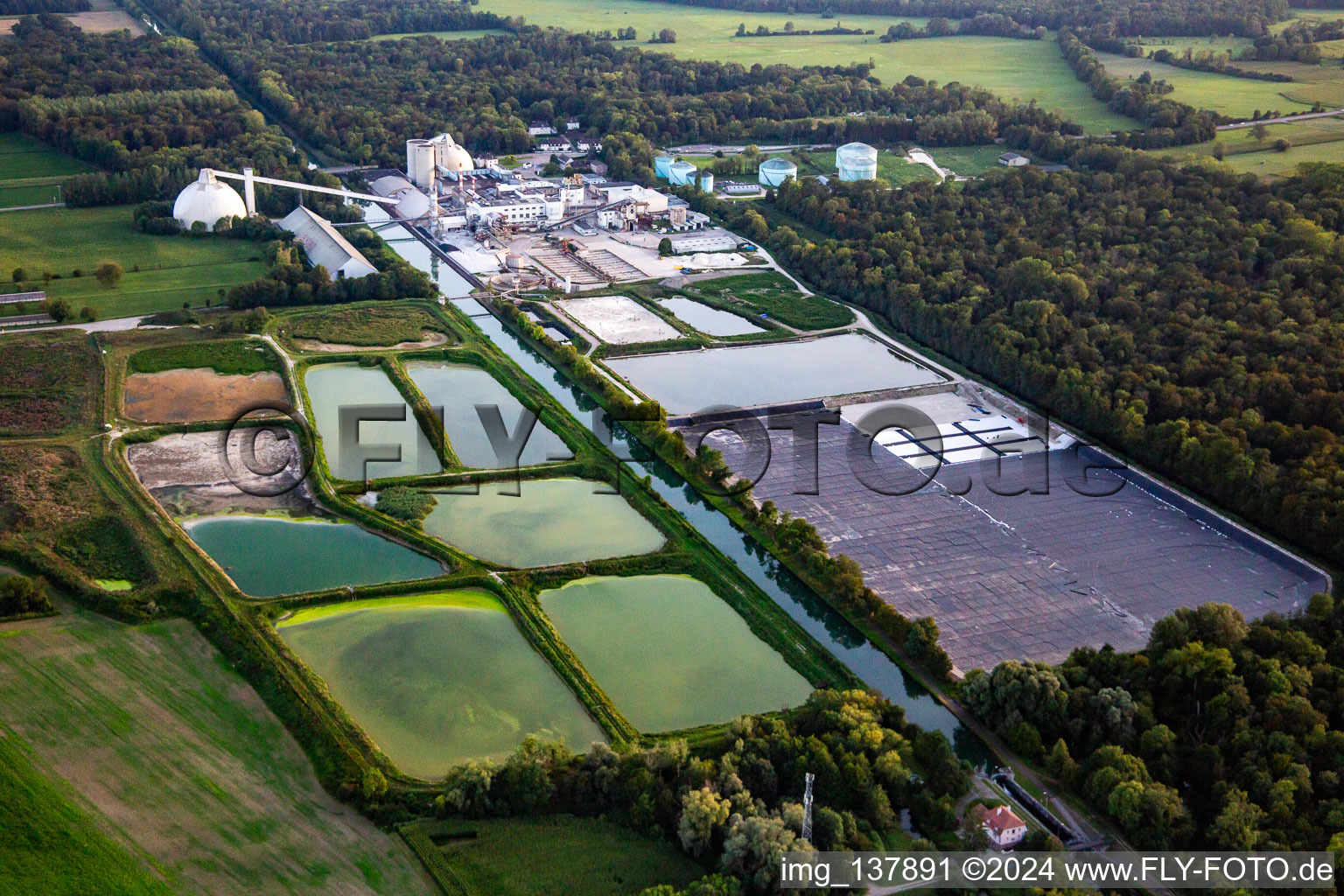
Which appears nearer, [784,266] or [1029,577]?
[1029,577]

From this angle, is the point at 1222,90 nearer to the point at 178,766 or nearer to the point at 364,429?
the point at 364,429

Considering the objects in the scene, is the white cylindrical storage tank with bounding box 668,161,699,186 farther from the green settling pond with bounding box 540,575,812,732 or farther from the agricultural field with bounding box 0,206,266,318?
the green settling pond with bounding box 540,575,812,732

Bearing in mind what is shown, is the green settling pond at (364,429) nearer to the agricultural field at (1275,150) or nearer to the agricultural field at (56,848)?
the agricultural field at (56,848)

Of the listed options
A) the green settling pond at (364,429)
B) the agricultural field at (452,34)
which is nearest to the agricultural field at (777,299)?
the green settling pond at (364,429)

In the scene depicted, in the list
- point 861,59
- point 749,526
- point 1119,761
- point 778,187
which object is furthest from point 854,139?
point 1119,761

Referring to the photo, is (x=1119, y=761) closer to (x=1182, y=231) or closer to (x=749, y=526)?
(x=749, y=526)
